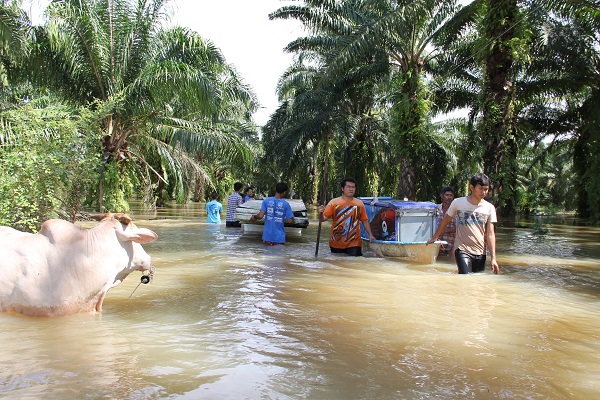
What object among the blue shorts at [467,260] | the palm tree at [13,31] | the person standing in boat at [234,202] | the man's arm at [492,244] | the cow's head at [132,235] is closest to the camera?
the cow's head at [132,235]

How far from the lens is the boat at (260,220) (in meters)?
14.4

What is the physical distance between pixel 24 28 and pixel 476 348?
1267 centimetres

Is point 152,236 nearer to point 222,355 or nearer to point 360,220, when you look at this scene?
point 222,355

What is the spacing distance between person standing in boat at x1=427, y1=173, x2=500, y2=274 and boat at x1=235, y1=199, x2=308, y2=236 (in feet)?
21.2

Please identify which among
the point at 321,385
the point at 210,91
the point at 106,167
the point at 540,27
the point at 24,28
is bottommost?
the point at 321,385

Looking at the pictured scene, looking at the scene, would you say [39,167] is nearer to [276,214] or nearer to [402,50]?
[276,214]

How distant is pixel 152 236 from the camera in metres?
5.43

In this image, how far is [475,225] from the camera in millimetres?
7852

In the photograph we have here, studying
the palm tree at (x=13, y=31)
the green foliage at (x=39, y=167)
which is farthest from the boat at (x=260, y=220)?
the palm tree at (x=13, y=31)

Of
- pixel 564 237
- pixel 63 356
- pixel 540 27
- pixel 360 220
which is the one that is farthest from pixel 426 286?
pixel 540 27

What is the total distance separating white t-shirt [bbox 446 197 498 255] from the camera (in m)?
7.83

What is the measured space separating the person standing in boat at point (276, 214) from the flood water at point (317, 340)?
99.5 inches

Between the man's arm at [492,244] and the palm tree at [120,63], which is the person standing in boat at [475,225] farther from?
the palm tree at [120,63]

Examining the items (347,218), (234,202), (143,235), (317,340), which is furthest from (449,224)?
(234,202)
